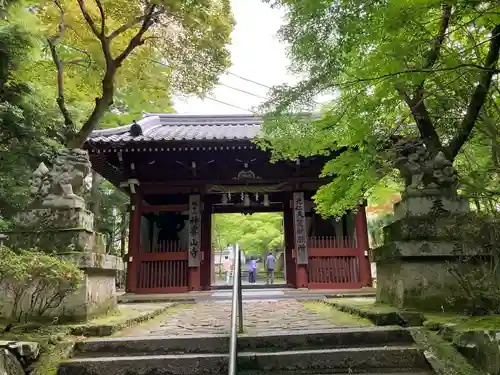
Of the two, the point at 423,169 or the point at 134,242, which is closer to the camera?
the point at 423,169

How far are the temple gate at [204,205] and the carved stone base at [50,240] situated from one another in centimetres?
600

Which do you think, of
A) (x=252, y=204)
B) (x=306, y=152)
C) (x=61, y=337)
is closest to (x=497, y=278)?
(x=306, y=152)

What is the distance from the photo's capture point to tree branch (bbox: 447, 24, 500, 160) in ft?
13.7

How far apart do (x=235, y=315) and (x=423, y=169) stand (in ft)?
10.8

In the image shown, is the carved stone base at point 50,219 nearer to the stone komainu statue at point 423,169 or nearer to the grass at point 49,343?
the grass at point 49,343

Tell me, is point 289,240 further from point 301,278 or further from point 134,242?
point 134,242

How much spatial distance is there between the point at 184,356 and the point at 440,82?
402 centimetres

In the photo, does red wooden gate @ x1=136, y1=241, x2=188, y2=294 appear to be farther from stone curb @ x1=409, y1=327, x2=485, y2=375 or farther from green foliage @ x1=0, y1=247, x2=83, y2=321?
stone curb @ x1=409, y1=327, x2=485, y2=375

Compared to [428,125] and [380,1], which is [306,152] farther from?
[380,1]

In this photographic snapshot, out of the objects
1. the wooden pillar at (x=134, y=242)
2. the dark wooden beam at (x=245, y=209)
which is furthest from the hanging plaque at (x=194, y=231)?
the dark wooden beam at (x=245, y=209)

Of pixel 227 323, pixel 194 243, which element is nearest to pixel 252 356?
pixel 227 323

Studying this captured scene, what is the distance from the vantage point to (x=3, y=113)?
881cm

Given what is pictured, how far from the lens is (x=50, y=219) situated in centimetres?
484

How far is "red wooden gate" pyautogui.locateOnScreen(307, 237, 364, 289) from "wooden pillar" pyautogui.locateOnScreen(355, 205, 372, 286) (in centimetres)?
9
